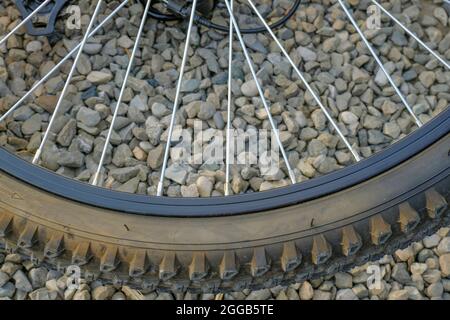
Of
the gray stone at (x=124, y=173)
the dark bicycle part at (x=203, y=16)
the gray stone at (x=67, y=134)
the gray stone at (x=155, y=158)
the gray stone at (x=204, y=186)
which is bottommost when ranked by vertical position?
the gray stone at (x=204, y=186)

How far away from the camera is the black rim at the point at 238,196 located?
35.3 inches

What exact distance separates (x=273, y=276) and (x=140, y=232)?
8.1 inches


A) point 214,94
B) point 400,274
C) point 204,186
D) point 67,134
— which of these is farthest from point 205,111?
point 400,274

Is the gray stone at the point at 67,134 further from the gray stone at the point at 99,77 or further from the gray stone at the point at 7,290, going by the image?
the gray stone at the point at 7,290

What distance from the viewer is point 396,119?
1.31 m

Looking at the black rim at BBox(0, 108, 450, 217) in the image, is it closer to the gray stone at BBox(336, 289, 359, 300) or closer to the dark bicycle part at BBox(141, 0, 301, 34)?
the gray stone at BBox(336, 289, 359, 300)

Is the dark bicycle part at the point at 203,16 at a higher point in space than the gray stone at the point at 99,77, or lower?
higher

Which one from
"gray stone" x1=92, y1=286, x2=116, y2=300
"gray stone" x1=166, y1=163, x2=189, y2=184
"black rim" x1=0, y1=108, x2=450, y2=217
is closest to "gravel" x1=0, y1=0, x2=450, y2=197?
"gray stone" x1=166, y1=163, x2=189, y2=184

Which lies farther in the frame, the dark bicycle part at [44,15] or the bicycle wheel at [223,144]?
the dark bicycle part at [44,15]

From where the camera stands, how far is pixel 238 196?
35.5 inches

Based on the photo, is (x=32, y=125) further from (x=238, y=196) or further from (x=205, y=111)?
(x=238, y=196)

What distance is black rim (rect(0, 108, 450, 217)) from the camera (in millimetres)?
896

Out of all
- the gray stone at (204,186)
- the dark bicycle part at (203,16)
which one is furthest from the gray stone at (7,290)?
the dark bicycle part at (203,16)

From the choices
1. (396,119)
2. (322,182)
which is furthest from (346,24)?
(322,182)
